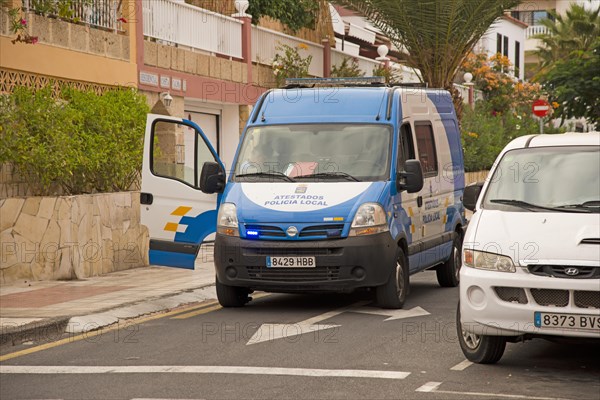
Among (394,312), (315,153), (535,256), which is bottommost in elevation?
(394,312)

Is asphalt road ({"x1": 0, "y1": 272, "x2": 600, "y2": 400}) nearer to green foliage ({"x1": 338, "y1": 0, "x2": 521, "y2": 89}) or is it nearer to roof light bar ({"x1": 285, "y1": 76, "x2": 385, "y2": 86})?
roof light bar ({"x1": 285, "y1": 76, "x2": 385, "y2": 86})

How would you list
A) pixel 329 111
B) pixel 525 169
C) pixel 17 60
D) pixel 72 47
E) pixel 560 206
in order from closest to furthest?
pixel 560 206
pixel 525 169
pixel 329 111
pixel 17 60
pixel 72 47

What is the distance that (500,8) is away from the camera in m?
26.7

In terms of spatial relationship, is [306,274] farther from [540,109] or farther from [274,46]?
[540,109]

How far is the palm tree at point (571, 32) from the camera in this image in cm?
6556

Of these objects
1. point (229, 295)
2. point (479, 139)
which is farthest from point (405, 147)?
point (479, 139)

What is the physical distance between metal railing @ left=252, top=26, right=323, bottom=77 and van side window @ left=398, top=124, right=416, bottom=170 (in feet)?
38.7

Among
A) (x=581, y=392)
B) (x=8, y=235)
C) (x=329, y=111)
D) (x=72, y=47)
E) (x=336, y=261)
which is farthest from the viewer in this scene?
(x=72, y=47)

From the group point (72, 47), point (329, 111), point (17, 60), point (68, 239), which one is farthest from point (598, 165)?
point (72, 47)

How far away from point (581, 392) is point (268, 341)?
10.5 feet

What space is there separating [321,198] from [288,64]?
14015mm

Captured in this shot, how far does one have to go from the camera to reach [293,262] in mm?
11734

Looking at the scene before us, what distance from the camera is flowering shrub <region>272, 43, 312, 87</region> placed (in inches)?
1000

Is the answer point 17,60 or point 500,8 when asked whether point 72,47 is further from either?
point 500,8
